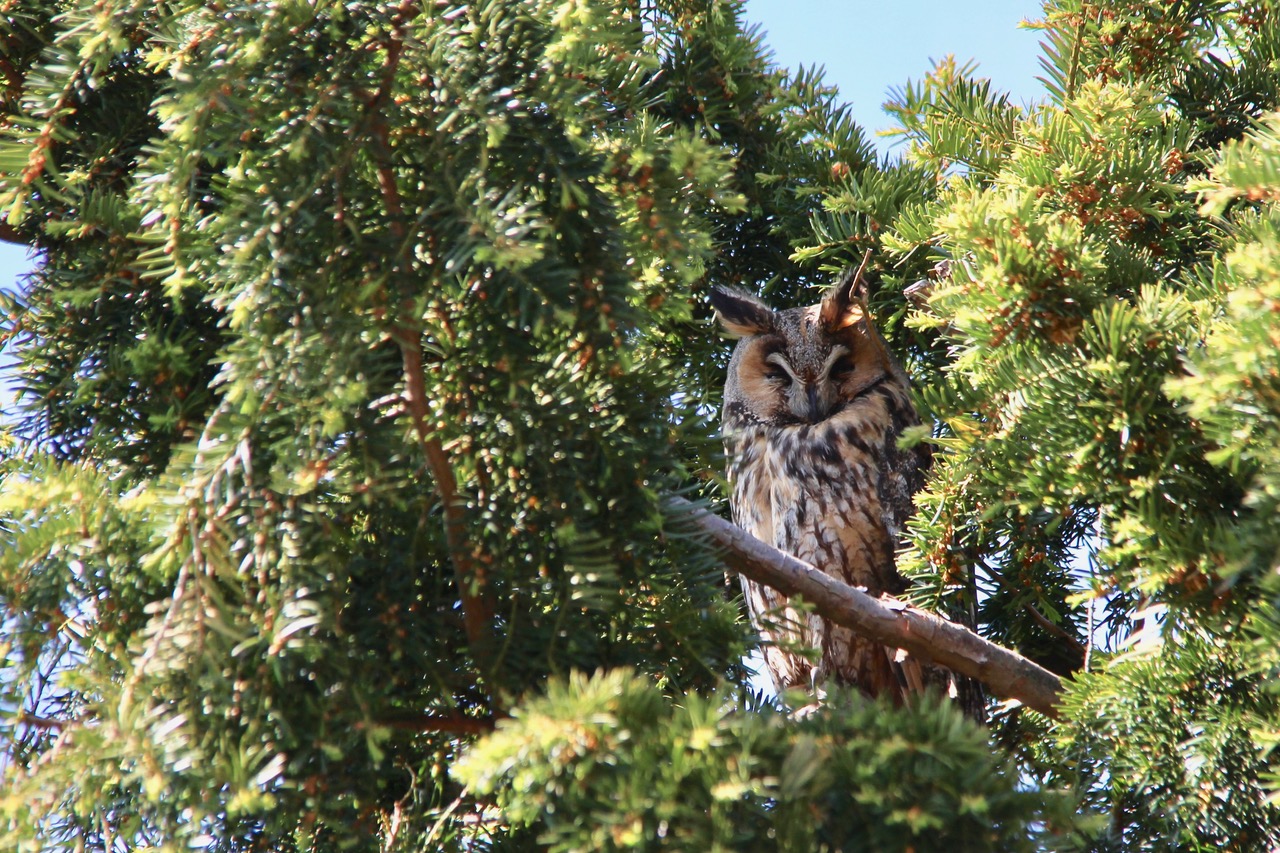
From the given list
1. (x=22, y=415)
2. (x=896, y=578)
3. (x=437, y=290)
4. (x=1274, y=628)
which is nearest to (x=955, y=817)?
(x=1274, y=628)

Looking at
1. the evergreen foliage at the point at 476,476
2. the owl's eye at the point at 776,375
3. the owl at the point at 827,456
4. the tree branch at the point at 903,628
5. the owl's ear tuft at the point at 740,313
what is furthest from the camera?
the owl's eye at the point at 776,375

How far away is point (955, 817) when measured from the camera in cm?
83

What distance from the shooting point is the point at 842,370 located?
257cm

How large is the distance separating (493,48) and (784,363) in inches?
64.9

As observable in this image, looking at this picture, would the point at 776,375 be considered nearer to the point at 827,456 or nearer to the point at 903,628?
the point at 827,456

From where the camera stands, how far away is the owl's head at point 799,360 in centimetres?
249

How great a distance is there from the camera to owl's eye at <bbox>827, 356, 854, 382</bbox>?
101 inches

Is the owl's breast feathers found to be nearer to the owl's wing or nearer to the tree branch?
the owl's wing

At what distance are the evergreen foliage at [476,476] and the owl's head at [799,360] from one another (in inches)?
47.9

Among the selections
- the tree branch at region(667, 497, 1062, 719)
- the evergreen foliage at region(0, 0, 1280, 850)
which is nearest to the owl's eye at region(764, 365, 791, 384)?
the tree branch at region(667, 497, 1062, 719)

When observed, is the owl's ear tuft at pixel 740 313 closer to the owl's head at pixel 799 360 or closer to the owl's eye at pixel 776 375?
the owl's head at pixel 799 360

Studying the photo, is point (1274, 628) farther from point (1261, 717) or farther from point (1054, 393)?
point (1054, 393)

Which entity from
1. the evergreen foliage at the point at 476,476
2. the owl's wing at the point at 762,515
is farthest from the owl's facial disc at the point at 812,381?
the evergreen foliage at the point at 476,476

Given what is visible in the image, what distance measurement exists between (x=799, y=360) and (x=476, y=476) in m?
1.61
